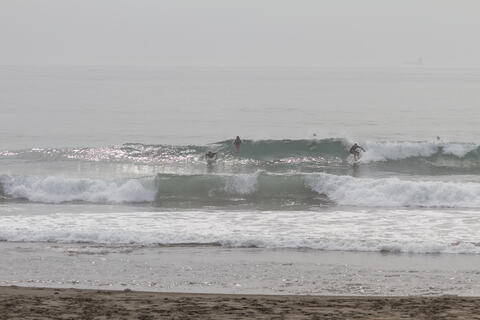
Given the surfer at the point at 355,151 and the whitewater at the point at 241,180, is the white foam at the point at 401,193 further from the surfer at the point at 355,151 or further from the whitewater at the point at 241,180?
the surfer at the point at 355,151

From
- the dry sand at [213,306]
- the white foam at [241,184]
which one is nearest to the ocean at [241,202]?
the white foam at [241,184]

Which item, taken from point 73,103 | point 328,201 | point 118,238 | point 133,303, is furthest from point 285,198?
point 73,103

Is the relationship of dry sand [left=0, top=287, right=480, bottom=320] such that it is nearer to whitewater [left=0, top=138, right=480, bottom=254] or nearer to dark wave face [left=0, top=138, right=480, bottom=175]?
whitewater [left=0, top=138, right=480, bottom=254]

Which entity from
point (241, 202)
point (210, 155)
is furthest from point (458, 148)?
point (241, 202)

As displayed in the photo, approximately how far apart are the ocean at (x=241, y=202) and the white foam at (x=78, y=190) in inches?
2.4

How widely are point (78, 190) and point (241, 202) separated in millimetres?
5710

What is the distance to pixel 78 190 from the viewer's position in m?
29.2

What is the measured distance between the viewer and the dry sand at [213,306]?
12047 mm

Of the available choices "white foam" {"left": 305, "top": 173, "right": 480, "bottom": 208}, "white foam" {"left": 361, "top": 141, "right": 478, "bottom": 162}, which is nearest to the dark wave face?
"white foam" {"left": 361, "top": 141, "right": 478, "bottom": 162}

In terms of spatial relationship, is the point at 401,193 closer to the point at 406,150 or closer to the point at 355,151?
the point at 355,151

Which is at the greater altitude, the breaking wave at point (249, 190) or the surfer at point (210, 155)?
the surfer at point (210, 155)

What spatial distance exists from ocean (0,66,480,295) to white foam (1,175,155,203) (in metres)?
0.06

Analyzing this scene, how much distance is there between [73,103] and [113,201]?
53.8 meters

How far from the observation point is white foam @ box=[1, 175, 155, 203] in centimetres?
2828
